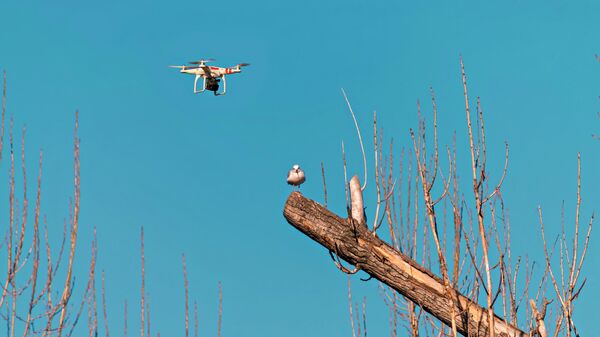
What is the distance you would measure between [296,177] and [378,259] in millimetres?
1989

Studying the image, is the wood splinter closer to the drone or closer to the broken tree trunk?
the broken tree trunk

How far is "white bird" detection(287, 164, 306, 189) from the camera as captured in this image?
30.1 ft

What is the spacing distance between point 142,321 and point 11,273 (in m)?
1.05

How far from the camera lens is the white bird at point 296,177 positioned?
9.17 meters

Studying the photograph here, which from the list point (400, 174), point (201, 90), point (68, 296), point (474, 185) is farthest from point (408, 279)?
point (201, 90)

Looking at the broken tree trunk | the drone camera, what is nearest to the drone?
the drone camera

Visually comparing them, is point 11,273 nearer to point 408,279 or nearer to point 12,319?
point 12,319

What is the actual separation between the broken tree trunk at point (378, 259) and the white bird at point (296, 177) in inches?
63.1

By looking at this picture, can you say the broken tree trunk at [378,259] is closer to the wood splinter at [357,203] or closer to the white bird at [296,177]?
the wood splinter at [357,203]

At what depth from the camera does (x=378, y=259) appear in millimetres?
7418

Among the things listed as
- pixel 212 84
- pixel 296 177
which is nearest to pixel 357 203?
pixel 296 177

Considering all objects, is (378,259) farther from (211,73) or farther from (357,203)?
(211,73)

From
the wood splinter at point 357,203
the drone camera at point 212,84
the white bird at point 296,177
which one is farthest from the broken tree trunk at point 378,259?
the drone camera at point 212,84

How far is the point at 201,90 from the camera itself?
13766 mm
